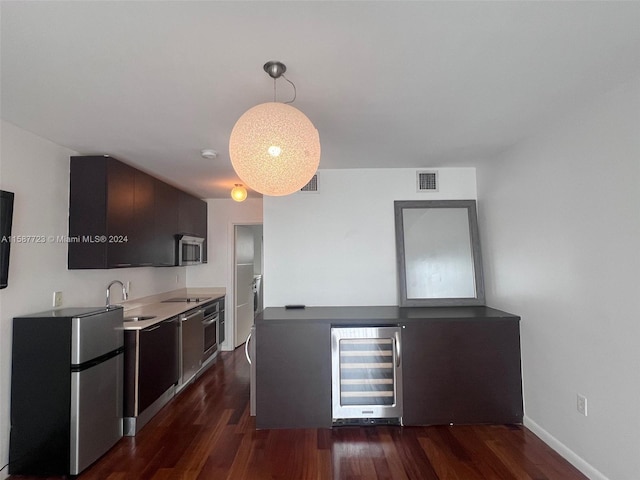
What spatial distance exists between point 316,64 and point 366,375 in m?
2.36

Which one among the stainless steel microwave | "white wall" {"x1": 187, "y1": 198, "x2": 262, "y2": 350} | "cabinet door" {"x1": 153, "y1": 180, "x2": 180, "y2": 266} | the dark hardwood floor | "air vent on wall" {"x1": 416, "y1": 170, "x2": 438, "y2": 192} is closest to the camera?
the dark hardwood floor

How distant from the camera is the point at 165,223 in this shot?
371 cm

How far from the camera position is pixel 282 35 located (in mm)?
1366

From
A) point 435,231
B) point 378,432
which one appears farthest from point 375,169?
point 378,432

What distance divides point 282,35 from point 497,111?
154 cm

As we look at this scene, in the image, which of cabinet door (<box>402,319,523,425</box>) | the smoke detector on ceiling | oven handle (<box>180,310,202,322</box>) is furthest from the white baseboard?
the smoke detector on ceiling

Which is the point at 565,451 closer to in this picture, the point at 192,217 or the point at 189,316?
the point at 189,316

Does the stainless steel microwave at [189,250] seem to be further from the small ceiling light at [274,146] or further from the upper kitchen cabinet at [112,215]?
the small ceiling light at [274,146]

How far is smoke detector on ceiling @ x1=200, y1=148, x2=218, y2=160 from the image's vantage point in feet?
9.18

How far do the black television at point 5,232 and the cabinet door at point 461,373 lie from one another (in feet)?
9.44

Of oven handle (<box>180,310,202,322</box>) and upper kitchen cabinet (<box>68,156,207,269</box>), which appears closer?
upper kitchen cabinet (<box>68,156,207,269</box>)

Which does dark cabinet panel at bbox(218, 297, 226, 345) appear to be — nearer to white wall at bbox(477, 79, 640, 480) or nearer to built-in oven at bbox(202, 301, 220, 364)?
built-in oven at bbox(202, 301, 220, 364)

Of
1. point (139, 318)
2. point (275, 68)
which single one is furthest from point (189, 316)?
point (275, 68)

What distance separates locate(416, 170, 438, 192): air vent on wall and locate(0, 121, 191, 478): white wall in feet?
10.7
